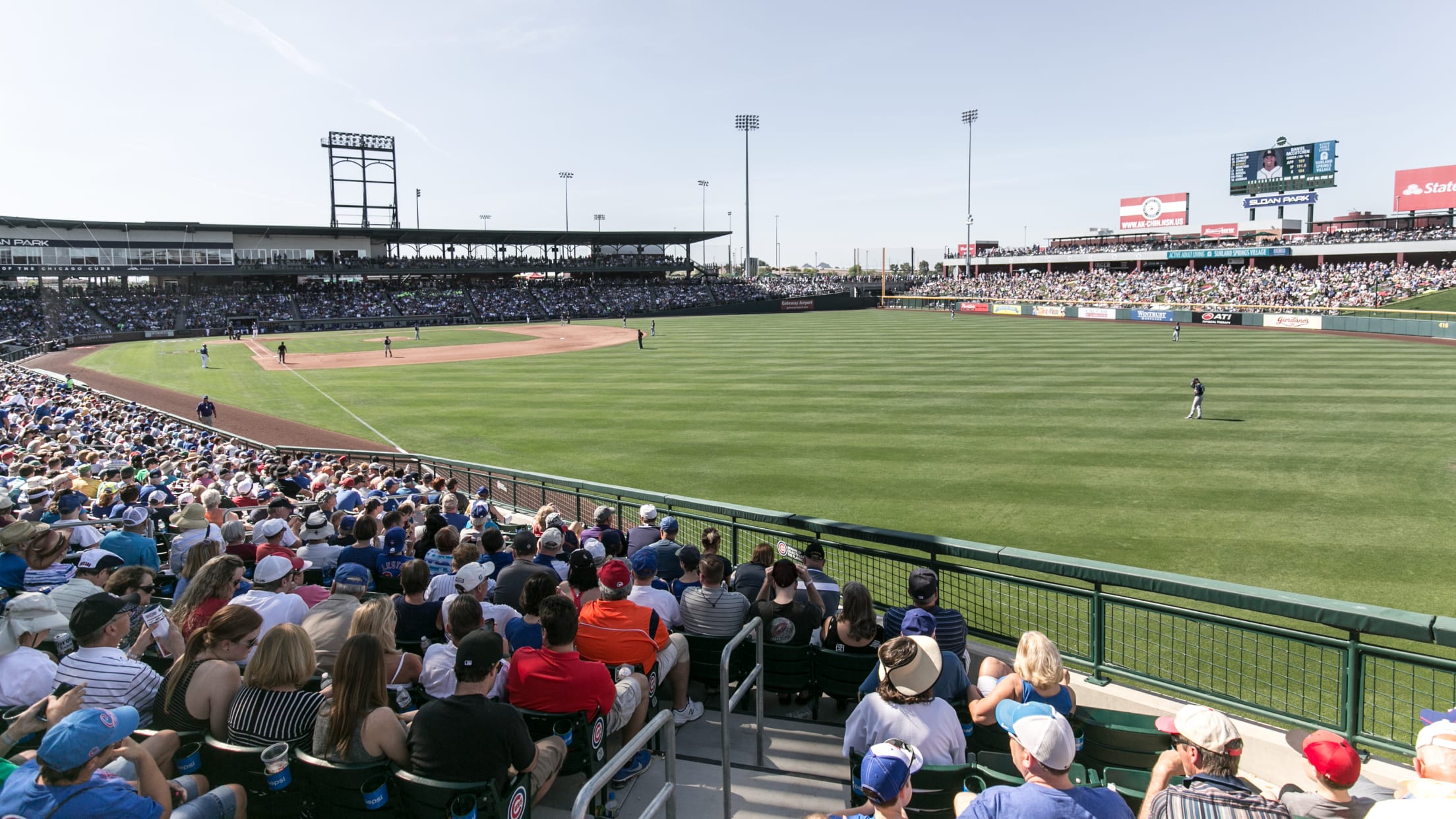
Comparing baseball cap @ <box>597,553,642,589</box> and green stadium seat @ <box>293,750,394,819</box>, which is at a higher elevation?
baseball cap @ <box>597,553,642,589</box>

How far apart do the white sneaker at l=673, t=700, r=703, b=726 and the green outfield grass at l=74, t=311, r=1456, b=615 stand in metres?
8.15

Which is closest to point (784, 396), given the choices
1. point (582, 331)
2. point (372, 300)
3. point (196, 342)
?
point (582, 331)

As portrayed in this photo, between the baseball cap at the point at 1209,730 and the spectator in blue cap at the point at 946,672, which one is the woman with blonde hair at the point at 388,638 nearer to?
the spectator in blue cap at the point at 946,672

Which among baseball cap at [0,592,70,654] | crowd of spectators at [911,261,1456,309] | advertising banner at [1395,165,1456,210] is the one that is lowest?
baseball cap at [0,592,70,654]

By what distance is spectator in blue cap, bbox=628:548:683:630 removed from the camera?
6152mm

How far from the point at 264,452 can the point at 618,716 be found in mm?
16065

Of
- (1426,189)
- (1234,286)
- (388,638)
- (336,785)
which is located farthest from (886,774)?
(1426,189)

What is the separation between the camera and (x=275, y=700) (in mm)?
4258

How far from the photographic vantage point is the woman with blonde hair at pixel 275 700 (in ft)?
13.9

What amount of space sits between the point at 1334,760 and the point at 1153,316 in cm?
6581

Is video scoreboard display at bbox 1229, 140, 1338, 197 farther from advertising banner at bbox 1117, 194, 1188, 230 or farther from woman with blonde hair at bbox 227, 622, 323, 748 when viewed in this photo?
woman with blonde hair at bbox 227, 622, 323, 748

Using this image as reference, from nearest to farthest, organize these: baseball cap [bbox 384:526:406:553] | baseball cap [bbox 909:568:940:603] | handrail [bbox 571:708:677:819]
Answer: handrail [bbox 571:708:677:819] → baseball cap [bbox 909:568:940:603] → baseball cap [bbox 384:526:406:553]

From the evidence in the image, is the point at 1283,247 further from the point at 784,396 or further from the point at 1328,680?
the point at 1328,680

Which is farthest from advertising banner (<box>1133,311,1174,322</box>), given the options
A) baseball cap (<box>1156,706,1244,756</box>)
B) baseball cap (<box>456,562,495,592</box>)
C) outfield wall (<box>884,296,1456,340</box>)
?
baseball cap (<box>1156,706,1244,756</box>)
